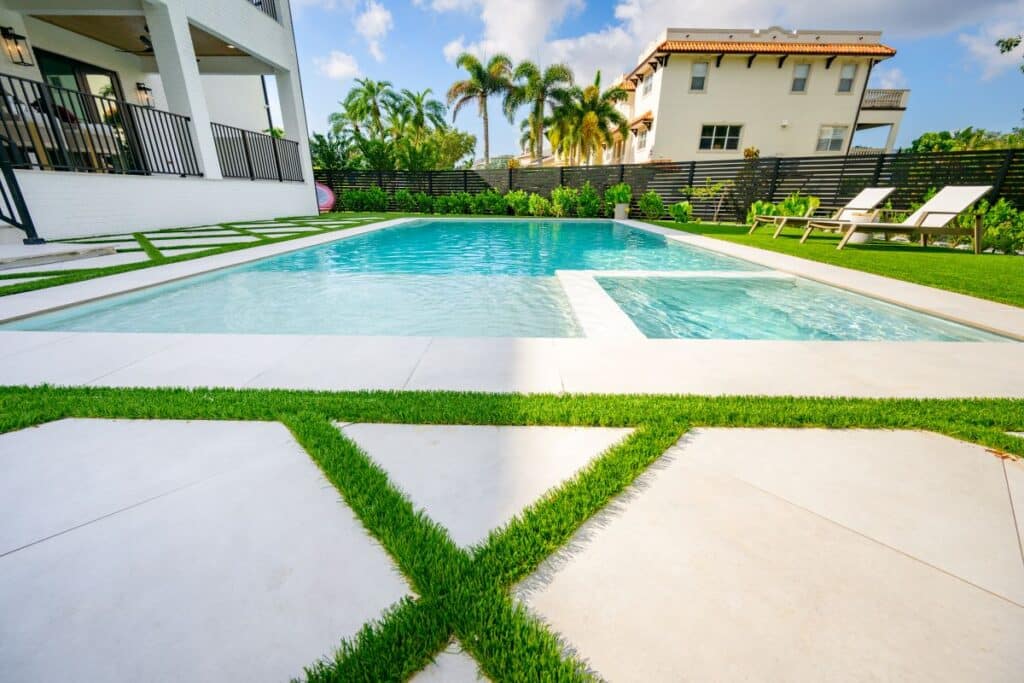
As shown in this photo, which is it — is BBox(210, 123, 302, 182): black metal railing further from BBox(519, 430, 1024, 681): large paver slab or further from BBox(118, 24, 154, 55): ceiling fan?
BBox(519, 430, 1024, 681): large paver slab

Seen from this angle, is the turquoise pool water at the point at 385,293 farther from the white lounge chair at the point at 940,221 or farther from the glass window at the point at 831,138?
the glass window at the point at 831,138

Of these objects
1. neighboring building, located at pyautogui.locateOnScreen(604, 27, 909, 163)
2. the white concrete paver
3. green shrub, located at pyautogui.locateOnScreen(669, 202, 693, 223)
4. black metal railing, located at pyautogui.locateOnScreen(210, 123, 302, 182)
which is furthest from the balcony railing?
the white concrete paver

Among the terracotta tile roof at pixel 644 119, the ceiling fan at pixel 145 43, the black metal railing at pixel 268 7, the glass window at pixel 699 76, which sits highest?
the glass window at pixel 699 76

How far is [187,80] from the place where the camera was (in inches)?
342

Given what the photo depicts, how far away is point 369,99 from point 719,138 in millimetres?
23109

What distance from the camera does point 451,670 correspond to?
2.87 ft

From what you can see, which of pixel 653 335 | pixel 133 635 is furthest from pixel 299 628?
pixel 653 335

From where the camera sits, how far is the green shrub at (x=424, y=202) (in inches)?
712

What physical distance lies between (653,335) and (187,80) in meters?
11.2

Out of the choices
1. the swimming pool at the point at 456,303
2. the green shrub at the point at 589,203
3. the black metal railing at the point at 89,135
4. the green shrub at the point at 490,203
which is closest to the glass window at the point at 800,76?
the green shrub at the point at 589,203

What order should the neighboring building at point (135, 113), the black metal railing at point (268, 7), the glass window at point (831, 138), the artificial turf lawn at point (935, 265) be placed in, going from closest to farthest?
the artificial turf lawn at point (935, 265)
the neighboring building at point (135, 113)
the black metal railing at point (268, 7)
the glass window at point (831, 138)

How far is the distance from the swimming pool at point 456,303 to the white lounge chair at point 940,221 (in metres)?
2.60

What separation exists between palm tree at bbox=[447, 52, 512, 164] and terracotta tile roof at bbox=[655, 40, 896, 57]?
7.77 meters

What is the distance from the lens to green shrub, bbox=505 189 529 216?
17.1m
